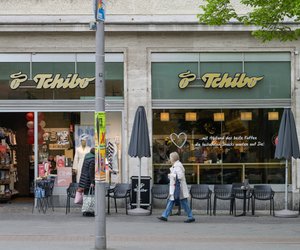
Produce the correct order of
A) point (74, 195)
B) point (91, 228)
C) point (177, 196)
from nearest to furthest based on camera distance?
1. point (91, 228)
2. point (177, 196)
3. point (74, 195)

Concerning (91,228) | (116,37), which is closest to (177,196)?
(91,228)

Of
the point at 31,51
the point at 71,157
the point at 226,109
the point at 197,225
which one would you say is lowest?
the point at 197,225

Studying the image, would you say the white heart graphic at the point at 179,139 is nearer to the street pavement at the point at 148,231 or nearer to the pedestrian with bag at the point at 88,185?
the street pavement at the point at 148,231

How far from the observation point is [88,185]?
1589cm

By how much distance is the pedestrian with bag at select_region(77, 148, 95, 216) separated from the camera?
1575 cm

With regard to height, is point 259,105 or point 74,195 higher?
point 259,105

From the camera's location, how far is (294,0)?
1291 cm

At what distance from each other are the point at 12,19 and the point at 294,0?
845cm

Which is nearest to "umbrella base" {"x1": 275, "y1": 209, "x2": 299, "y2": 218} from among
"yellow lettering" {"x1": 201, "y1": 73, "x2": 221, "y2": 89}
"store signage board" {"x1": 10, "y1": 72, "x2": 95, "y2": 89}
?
"yellow lettering" {"x1": 201, "y1": 73, "x2": 221, "y2": 89}

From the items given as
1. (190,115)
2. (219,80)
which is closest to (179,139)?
(190,115)

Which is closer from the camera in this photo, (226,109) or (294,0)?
(294,0)

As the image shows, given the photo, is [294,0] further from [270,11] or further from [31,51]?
[31,51]

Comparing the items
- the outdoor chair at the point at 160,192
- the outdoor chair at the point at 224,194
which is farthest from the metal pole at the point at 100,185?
the outdoor chair at the point at 224,194

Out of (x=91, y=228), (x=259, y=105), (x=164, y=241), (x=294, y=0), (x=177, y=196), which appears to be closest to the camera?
(x=164, y=241)
